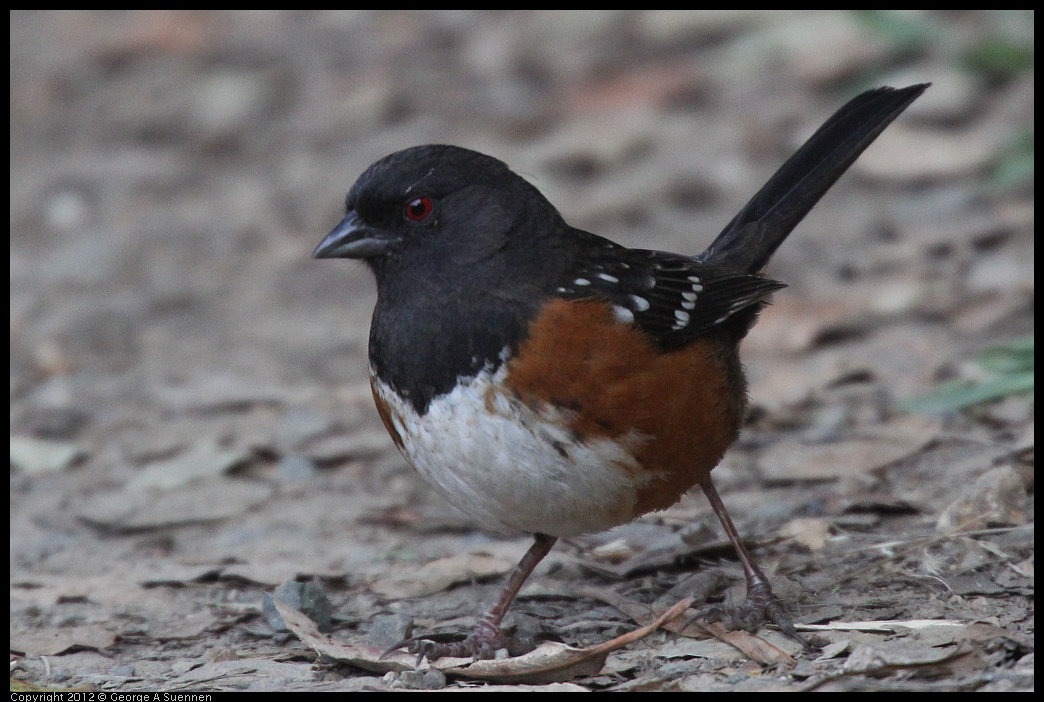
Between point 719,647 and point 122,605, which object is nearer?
point 719,647

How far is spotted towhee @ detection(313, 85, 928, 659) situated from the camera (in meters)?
2.73

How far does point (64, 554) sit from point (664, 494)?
1.80 meters

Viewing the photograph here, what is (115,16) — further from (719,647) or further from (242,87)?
(719,647)

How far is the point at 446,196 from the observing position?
3055 millimetres

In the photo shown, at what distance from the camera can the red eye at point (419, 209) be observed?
9.97ft

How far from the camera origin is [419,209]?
304 centimetres

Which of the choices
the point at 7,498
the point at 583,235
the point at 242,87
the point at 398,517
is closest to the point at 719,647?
the point at 583,235

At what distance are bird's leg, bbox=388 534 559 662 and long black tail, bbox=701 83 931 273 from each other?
1074mm

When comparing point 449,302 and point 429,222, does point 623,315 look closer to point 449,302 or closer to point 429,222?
point 449,302

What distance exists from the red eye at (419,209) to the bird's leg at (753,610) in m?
1.05

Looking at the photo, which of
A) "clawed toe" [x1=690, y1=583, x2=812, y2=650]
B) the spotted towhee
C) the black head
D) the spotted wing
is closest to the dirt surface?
"clawed toe" [x1=690, y1=583, x2=812, y2=650]

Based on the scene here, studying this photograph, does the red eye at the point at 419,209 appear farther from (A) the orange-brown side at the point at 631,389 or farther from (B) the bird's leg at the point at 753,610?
(B) the bird's leg at the point at 753,610

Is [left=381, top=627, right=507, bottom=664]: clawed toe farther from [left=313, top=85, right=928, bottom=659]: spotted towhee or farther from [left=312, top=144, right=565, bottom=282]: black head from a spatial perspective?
[left=312, top=144, right=565, bottom=282]: black head

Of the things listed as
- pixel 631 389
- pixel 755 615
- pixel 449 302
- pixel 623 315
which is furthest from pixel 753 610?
pixel 449 302
